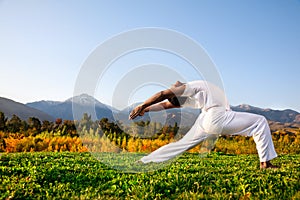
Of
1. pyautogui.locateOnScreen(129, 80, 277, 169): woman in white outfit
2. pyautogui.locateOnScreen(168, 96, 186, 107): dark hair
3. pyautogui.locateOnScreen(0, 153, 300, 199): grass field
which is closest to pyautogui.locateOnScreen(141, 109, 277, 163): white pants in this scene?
pyautogui.locateOnScreen(129, 80, 277, 169): woman in white outfit

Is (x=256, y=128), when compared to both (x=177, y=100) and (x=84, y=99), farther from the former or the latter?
(x=84, y=99)

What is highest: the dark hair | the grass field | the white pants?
the dark hair

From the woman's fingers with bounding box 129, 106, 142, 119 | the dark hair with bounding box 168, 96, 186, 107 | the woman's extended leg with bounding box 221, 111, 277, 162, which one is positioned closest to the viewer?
the woman's fingers with bounding box 129, 106, 142, 119

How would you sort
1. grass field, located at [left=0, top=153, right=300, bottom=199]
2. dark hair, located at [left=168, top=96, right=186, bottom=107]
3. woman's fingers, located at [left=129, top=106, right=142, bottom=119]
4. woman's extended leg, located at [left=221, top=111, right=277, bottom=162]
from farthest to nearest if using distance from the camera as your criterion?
dark hair, located at [left=168, top=96, right=186, bottom=107]
woman's extended leg, located at [left=221, top=111, right=277, bottom=162]
woman's fingers, located at [left=129, top=106, right=142, bottom=119]
grass field, located at [left=0, top=153, right=300, bottom=199]

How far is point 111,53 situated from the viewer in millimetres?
7008

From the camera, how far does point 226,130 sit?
6.81m

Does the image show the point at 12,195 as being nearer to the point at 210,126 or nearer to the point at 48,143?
the point at 210,126

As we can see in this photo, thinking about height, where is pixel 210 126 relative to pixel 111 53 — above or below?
below

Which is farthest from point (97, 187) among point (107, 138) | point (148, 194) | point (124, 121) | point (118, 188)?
point (107, 138)

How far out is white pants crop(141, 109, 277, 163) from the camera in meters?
6.61

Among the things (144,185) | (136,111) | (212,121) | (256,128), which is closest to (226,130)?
(212,121)

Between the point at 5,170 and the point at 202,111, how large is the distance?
348 centimetres

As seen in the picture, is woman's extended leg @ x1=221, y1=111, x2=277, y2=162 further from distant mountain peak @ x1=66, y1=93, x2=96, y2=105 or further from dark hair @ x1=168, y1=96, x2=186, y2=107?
distant mountain peak @ x1=66, y1=93, x2=96, y2=105

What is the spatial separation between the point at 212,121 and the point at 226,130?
36cm
